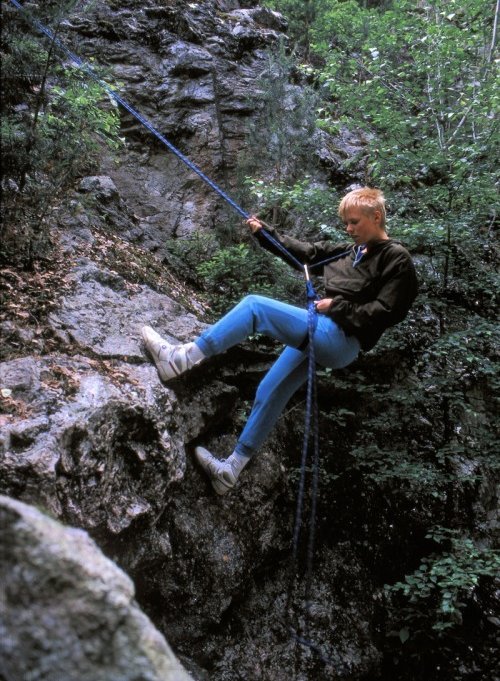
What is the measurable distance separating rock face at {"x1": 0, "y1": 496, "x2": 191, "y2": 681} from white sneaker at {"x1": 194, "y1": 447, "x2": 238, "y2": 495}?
249 cm

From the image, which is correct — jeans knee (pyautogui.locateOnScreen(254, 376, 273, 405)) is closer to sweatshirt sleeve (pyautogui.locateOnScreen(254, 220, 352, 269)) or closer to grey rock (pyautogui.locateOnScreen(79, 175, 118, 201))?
sweatshirt sleeve (pyautogui.locateOnScreen(254, 220, 352, 269))

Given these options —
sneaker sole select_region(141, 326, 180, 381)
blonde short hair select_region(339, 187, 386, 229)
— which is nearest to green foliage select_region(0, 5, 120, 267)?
sneaker sole select_region(141, 326, 180, 381)

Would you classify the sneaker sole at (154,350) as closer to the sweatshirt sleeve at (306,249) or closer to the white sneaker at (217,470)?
the white sneaker at (217,470)

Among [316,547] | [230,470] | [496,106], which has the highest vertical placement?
[496,106]

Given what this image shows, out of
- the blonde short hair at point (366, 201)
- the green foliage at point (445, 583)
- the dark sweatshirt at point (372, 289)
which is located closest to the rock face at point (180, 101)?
the blonde short hair at point (366, 201)

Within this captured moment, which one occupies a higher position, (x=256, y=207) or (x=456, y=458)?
(x=256, y=207)

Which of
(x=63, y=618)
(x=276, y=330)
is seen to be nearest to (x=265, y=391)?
(x=276, y=330)

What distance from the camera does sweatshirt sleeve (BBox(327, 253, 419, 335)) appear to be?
11.0 ft

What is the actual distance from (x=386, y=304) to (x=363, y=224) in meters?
0.68

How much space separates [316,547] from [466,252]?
354 cm

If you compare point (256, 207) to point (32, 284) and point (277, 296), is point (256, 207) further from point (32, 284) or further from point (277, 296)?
point (32, 284)

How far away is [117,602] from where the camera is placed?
1378 millimetres

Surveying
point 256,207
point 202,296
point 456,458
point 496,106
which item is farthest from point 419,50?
point 456,458

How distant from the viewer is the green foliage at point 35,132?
3.47 m
